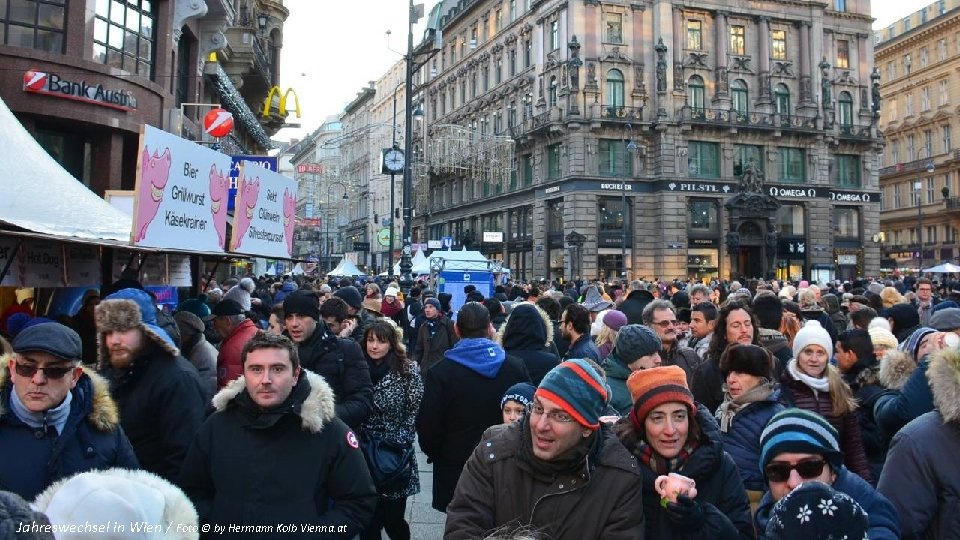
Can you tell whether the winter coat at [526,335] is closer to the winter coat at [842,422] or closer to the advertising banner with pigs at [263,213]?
the winter coat at [842,422]

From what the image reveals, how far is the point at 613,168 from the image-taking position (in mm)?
46031

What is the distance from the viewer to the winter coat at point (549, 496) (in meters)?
2.76

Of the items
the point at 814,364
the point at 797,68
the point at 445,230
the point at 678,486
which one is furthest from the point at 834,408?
the point at 445,230

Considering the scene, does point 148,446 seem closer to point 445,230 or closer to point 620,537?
point 620,537

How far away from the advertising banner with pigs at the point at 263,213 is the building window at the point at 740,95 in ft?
141

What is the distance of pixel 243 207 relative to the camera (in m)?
9.72

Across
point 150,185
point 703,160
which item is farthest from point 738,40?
point 150,185

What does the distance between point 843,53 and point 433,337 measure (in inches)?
2053

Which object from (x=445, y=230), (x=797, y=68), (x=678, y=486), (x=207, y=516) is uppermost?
(x=797, y=68)

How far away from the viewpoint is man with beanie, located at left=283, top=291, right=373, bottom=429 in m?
5.21

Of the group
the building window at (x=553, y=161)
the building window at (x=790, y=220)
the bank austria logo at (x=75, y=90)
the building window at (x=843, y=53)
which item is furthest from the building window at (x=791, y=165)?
the bank austria logo at (x=75, y=90)

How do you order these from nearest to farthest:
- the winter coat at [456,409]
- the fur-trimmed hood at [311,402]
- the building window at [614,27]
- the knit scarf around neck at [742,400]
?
1. the fur-trimmed hood at [311,402]
2. the knit scarf around neck at [742,400]
3. the winter coat at [456,409]
4. the building window at [614,27]

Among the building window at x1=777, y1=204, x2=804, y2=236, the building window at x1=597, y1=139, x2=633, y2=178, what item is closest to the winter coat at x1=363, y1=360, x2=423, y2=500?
the building window at x1=597, y1=139, x2=633, y2=178

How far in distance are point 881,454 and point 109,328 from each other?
488cm
